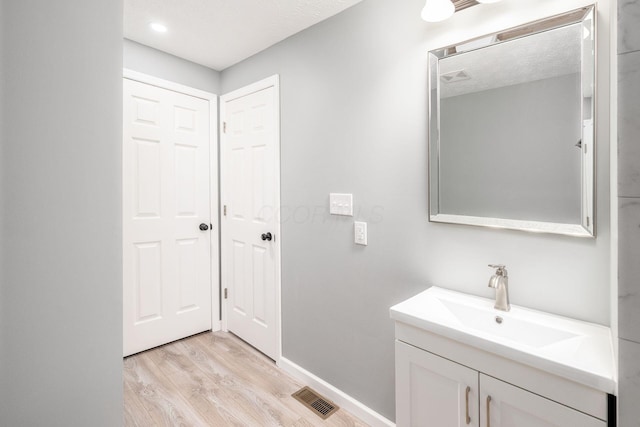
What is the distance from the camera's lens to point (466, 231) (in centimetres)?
148

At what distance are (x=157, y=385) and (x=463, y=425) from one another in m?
1.91

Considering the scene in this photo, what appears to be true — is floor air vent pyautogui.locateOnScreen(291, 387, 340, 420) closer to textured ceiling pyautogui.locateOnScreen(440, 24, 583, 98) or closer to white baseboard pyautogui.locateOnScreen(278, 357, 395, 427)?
white baseboard pyautogui.locateOnScreen(278, 357, 395, 427)

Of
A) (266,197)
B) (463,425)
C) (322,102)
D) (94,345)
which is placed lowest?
(463,425)

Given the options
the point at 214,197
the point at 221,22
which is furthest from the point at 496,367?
the point at 214,197

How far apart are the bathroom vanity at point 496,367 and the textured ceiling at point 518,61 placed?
0.95 metres

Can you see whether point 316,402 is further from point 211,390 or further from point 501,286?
point 501,286

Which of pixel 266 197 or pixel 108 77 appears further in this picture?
pixel 266 197

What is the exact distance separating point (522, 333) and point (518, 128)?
0.82 meters

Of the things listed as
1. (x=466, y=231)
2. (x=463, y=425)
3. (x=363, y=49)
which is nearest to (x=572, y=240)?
(x=466, y=231)

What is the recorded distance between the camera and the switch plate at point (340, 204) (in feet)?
6.25

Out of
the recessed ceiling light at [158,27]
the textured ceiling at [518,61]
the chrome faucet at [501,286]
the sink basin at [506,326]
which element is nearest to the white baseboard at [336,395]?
the sink basin at [506,326]

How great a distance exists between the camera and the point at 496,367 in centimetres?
107

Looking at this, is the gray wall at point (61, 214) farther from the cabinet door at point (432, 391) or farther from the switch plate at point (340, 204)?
the switch plate at point (340, 204)

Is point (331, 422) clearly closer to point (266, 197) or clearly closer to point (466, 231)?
point (466, 231)
